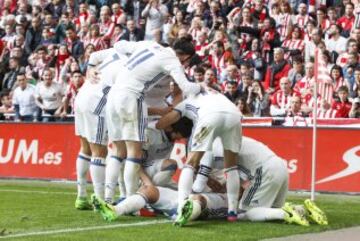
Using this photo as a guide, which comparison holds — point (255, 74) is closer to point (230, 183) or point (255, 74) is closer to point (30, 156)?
point (30, 156)

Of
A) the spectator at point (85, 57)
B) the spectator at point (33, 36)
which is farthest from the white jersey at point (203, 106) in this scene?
the spectator at point (33, 36)

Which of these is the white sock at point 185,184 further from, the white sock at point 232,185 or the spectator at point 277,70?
the spectator at point 277,70

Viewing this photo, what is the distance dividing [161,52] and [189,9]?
13.3 meters

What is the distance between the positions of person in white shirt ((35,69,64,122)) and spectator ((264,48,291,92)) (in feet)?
15.2

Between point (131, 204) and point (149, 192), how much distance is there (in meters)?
0.32

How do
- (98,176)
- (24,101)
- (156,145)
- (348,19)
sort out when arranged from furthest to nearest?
(24,101) < (348,19) < (98,176) < (156,145)

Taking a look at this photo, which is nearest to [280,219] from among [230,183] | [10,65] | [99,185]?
[230,183]

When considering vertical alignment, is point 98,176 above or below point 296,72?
below

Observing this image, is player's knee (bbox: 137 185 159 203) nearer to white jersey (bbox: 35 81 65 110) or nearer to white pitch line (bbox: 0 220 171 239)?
white pitch line (bbox: 0 220 171 239)

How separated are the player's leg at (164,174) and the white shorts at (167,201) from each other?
0.60 ft

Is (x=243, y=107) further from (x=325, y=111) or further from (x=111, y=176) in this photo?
(x=111, y=176)

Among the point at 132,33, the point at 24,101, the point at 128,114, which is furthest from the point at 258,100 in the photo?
the point at 128,114

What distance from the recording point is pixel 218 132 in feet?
43.3

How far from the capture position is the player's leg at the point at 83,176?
15.0 m
